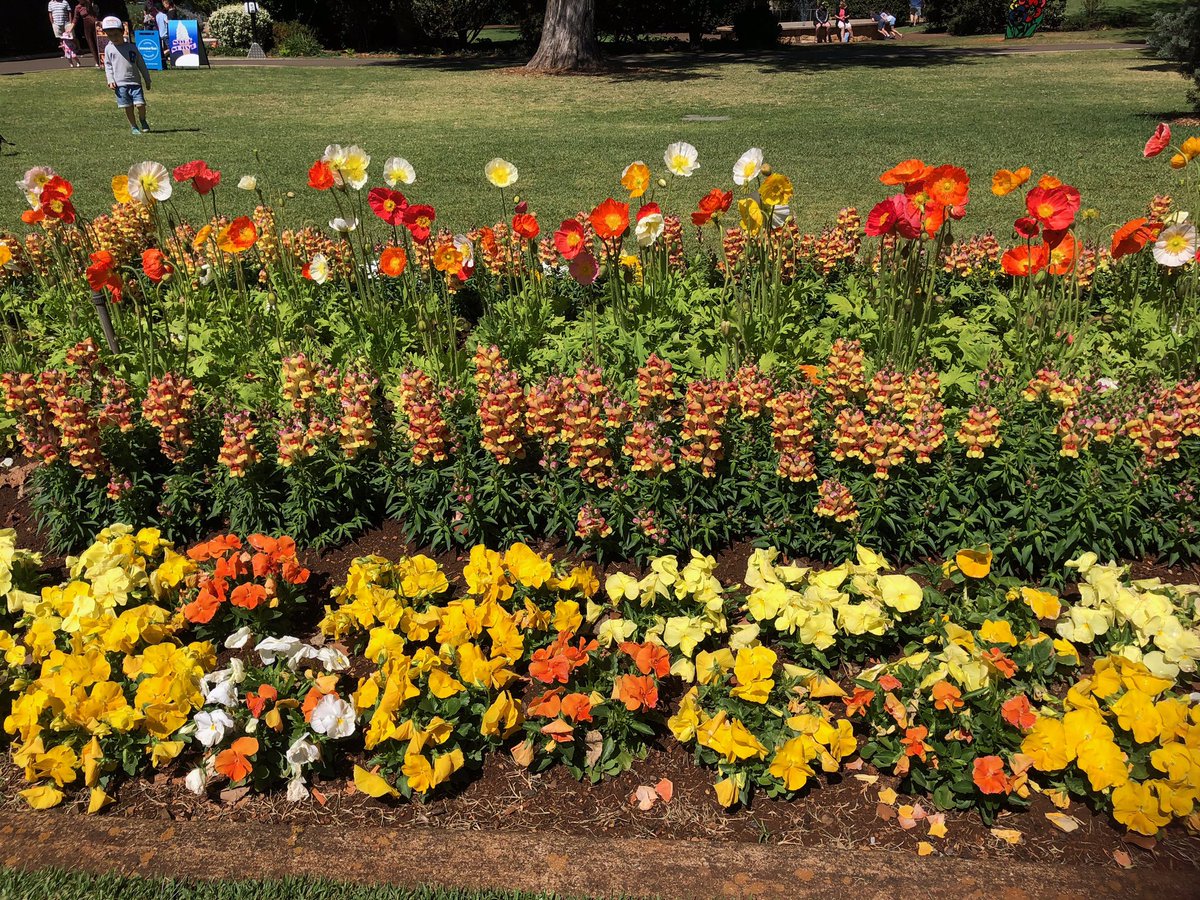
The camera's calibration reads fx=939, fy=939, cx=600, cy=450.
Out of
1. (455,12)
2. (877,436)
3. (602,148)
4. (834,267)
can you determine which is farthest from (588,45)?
(877,436)

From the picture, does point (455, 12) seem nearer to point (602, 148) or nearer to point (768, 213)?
point (602, 148)

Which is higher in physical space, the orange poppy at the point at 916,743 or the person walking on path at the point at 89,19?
the person walking on path at the point at 89,19

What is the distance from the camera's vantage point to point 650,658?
2545mm

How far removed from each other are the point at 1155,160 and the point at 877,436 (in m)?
8.98

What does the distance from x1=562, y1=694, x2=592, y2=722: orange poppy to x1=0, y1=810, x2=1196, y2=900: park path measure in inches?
12.0

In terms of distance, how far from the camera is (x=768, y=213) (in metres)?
3.88

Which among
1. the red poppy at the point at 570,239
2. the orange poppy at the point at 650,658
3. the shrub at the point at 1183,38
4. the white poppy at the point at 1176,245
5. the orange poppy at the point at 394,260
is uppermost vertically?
the shrub at the point at 1183,38

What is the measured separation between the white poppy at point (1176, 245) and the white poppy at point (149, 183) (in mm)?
4148

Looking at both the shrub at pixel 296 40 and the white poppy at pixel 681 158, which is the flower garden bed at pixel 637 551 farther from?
the shrub at pixel 296 40

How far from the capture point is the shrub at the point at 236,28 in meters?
29.0

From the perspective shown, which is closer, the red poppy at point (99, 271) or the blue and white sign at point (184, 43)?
the red poppy at point (99, 271)

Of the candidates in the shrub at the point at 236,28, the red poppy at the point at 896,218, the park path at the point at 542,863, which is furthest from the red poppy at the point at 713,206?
the shrub at the point at 236,28

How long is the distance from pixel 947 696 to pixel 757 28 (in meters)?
27.4

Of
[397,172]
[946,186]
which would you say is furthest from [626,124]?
[946,186]
